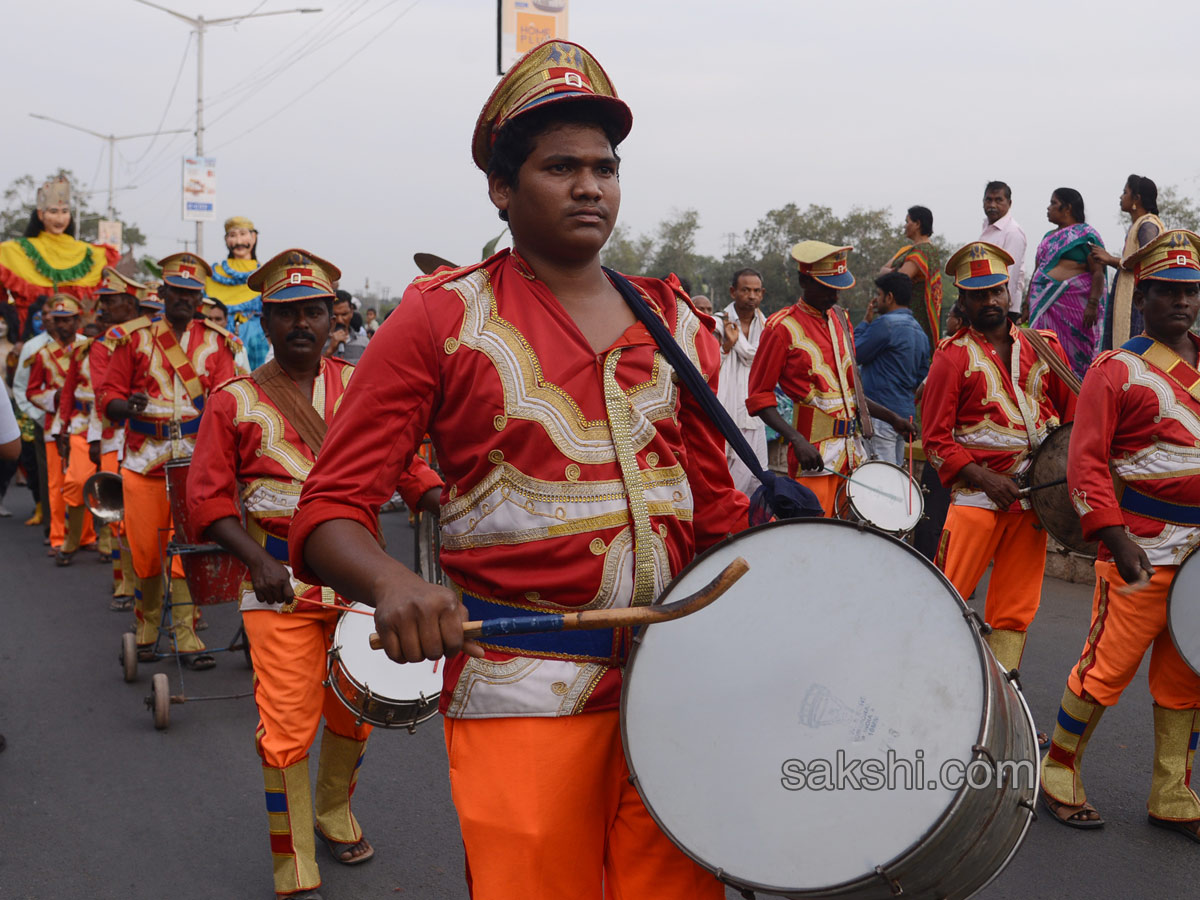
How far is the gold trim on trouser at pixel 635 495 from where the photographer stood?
7.36ft

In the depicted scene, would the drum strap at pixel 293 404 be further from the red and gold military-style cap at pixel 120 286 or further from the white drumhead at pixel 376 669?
the red and gold military-style cap at pixel 120 286

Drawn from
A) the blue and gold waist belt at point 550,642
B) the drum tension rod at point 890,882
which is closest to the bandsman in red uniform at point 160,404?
the blue and gold waist belt at point 550,642

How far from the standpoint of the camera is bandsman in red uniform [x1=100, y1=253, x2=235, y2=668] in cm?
733

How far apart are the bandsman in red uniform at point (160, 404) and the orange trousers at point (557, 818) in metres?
5.60

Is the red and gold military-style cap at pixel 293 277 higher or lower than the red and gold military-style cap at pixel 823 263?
lower

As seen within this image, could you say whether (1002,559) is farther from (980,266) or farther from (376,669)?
(376,669)

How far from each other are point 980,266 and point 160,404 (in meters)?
5.13

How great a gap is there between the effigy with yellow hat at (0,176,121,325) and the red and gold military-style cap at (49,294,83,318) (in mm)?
1827

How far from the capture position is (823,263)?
24.8ft

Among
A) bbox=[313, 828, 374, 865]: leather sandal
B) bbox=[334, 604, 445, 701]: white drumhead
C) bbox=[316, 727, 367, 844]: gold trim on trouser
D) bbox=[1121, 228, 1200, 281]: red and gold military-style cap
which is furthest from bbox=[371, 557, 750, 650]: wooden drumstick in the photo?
bbox=[1121, 228, 1200, 281]: red and gold military-style cap

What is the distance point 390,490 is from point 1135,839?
3.92 meters

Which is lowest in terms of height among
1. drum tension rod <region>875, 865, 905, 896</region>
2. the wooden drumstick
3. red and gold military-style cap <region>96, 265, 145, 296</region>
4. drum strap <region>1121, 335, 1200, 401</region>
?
drum tension rod <region>875, 865, 905, 896</region>
